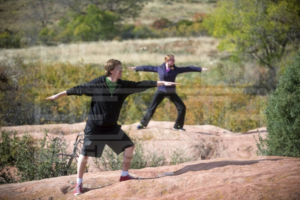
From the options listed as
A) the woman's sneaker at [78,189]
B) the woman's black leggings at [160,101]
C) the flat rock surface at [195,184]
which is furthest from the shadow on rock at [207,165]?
the woman's black leggings at [160,101]

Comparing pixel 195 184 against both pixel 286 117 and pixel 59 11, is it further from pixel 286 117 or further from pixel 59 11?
pixel 59 11

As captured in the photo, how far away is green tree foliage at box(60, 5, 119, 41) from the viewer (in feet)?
103

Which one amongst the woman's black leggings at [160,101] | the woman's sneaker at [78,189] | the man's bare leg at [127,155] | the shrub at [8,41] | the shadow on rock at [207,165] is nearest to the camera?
the woman's sneaker at [78,189]

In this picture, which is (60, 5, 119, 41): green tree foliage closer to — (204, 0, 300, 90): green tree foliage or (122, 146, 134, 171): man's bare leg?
(204, 0, 300, 90): green tree foliage

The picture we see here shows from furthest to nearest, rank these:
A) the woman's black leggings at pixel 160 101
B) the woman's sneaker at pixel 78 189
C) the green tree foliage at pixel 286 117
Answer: the woman's black leggings at pixel 160 101 < the green tree foliage at pixel 286 117 < the woman's sneaker at pixel 78 189

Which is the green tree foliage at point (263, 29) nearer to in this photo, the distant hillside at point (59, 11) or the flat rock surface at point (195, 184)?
the distant hillside at point (59, 11)

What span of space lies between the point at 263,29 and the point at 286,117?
1321 centimetres

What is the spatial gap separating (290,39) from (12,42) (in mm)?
16418

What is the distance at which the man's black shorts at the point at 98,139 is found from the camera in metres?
5.00

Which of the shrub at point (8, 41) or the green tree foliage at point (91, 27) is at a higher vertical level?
the green tree foliage at point (91, 27)

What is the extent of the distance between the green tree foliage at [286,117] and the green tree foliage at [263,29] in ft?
39.4

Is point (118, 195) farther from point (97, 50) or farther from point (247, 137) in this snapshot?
point (97, 50)

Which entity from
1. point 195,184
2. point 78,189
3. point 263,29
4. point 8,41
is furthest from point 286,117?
point 8,41

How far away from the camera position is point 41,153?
6.75m
